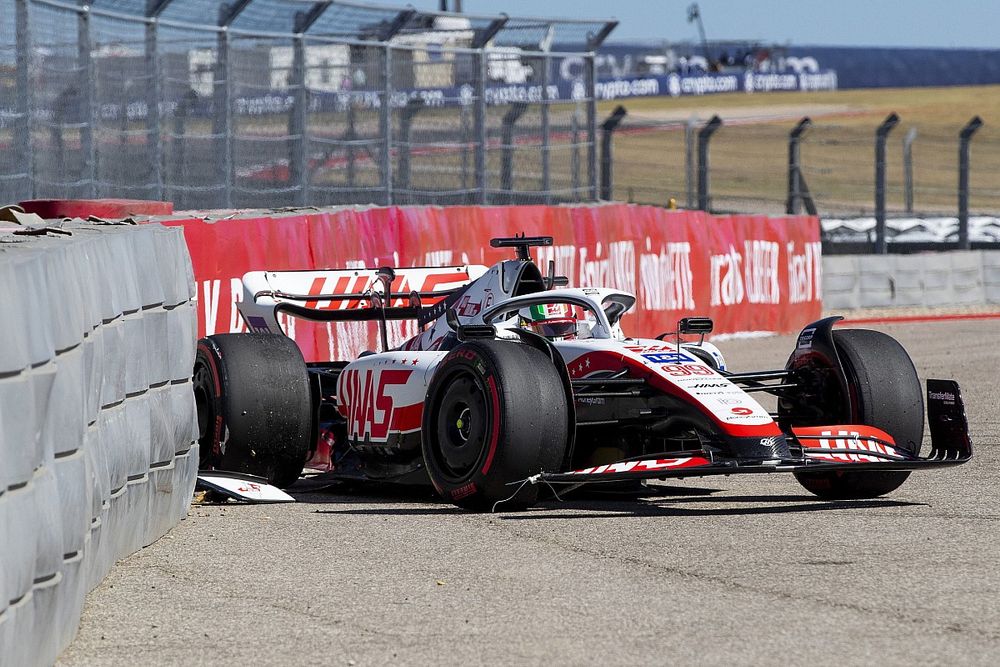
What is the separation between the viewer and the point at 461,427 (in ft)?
24.4

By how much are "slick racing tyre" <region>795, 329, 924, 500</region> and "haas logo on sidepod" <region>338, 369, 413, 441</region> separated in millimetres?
1896

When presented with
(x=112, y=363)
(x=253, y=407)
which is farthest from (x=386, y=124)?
(x=112, y=363)

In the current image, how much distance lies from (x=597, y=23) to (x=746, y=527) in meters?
11.8

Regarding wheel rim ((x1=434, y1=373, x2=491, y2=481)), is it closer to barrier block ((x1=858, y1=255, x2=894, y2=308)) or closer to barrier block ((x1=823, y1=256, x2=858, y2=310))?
barrier block ((x1=823, y1=256, x2=858, y2=310))

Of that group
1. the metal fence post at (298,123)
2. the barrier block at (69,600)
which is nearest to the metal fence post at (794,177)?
the metal fence post at (298,123)

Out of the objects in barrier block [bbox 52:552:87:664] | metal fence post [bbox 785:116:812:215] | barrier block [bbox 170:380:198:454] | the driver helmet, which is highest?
metal fence post [bbox 785:116:812:215]

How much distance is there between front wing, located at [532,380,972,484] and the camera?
6.82 meters

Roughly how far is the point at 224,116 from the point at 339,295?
13.3 feet

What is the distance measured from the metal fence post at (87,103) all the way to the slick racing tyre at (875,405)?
17.3 ft

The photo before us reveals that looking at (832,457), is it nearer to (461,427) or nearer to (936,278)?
(461,427)

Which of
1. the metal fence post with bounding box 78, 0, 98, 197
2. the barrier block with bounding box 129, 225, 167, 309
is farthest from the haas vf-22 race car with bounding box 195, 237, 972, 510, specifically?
the metal fence post with bounding box 78, 0, 98, 197

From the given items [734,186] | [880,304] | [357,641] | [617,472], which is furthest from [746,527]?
[734,186]

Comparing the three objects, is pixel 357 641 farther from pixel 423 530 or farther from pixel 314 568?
pixel 423 530

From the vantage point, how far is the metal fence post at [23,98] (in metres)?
10.1
